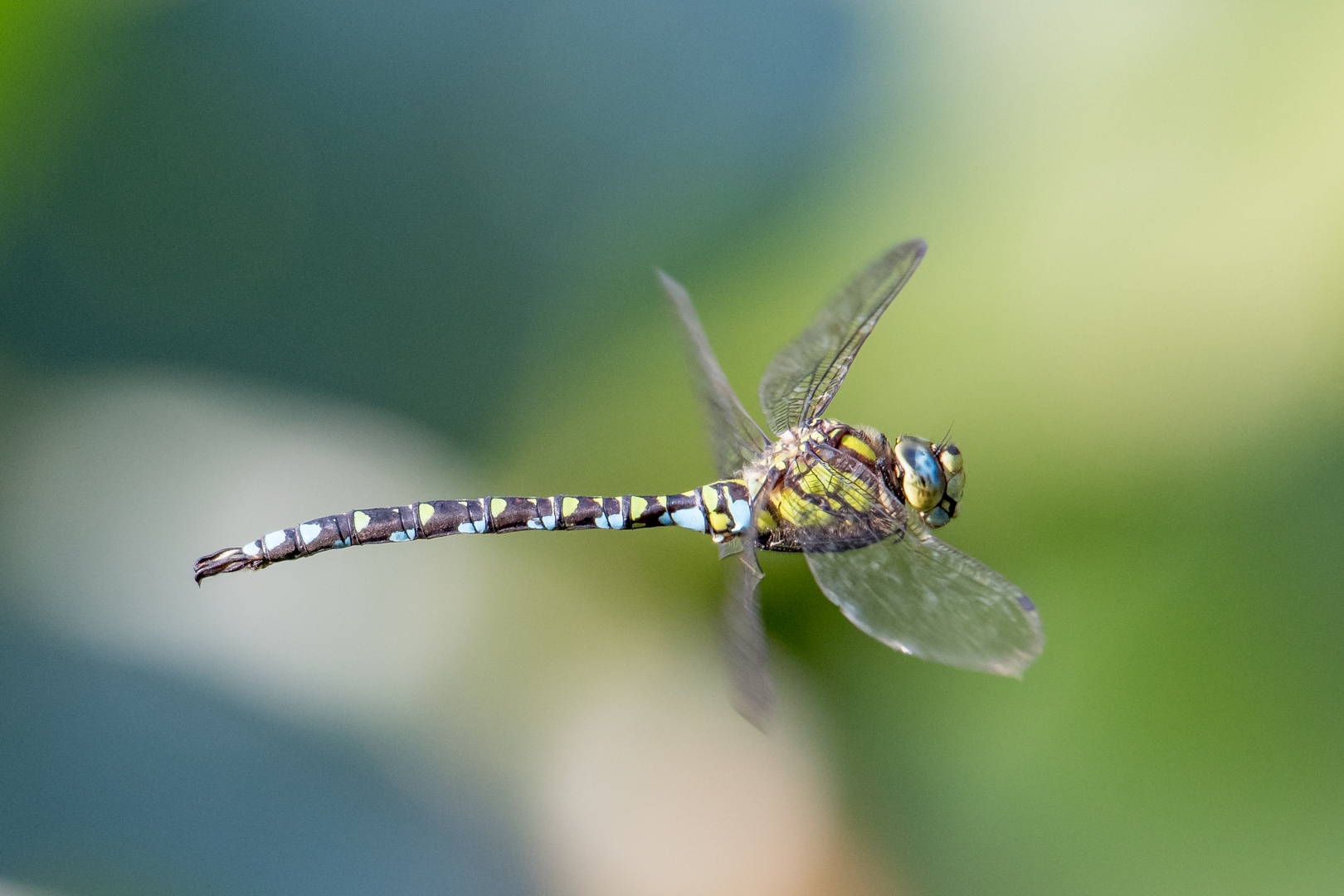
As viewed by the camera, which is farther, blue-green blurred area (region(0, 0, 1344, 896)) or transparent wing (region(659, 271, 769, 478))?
blue-green blurred area (region(0, 0, 1344, 896))

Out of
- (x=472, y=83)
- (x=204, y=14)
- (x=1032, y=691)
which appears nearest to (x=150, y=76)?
(x=204, y=14)

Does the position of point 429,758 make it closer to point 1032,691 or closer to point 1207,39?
point 1032,691

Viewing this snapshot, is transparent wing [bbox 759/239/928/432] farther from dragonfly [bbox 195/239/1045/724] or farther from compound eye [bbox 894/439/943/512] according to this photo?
compound eye [bbox 894/439/943/512]

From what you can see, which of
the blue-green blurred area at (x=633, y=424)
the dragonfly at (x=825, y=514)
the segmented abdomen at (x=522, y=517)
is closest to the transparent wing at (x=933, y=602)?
the dragonfly at (x=825, y=514)

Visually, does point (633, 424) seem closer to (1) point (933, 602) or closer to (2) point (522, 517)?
(2) point (522, 517)

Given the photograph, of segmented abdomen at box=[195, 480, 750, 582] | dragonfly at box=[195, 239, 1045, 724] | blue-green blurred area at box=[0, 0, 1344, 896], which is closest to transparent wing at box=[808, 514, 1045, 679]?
dragonfly at box=[195, 239, 1045, 724]

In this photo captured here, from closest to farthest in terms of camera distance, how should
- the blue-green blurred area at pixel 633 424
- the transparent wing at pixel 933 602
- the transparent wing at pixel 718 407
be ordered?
the transparent wing at pixel 933 602 → the transparent wing at pixel 718 407 → the blue-green blurred area at pixel 633 424

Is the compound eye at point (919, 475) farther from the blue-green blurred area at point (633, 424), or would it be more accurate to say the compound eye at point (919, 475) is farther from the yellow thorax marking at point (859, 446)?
the blue-green blurred area at point (633, 424)

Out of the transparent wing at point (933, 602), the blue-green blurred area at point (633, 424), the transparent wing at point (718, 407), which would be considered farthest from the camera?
the blue-green blurred area at point (633, 424)
